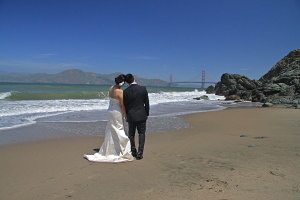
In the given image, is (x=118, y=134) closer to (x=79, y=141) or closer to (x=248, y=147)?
(x=79, y=141)

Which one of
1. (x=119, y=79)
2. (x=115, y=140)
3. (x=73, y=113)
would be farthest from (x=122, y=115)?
(x=73, y=113)

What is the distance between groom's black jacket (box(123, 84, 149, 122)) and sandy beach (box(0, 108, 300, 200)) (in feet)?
2.94

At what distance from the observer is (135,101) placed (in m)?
5.00

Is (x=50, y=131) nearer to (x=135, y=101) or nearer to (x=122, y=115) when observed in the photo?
(x=122, y=115)

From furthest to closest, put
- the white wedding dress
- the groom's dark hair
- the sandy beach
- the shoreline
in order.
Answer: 1. the shoreline
2. the groom's dark hair
3. the white wedding dress
4. the sandy beach

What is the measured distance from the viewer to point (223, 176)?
3662mm

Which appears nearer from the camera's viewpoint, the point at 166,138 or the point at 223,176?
the point at 223,176

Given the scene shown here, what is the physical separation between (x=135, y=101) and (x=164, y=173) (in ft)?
5.48

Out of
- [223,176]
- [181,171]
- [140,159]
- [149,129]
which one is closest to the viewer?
[223,176]

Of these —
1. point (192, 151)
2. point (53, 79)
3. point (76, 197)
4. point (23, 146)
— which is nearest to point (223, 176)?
point (192, 151)

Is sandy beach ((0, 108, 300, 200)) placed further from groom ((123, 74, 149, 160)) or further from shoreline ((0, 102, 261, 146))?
shoreline ((0, 102, 261, 146))

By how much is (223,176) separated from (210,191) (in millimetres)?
640

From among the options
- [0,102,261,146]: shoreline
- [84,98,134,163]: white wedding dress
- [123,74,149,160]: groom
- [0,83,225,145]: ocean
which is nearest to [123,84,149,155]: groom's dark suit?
[123,74,149,160]: groom

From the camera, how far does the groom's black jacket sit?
4.98 metres
